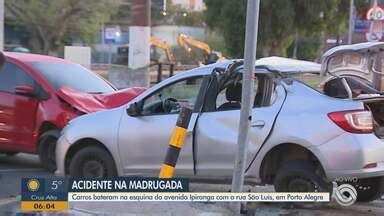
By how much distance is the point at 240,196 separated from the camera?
600 cm

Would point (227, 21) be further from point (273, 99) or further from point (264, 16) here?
point (273, 99)

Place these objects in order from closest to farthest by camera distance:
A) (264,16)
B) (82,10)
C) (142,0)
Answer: (142,0)
(264,16)
(82,10)

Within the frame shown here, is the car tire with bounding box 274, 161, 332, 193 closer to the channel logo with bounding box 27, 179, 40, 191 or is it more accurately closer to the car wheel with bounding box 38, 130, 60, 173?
the channel logo with bounding box 27, 179, 40, 191

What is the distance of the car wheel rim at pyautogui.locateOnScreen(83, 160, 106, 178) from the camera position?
26.3 ft

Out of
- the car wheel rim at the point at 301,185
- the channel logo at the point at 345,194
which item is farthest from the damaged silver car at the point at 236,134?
the channel logo at the point at 345,194

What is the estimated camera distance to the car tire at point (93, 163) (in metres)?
7.94

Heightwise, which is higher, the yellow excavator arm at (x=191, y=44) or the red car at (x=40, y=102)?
the red car at (x=40, y=102)

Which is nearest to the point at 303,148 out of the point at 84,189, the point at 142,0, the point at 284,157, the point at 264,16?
the point at 284,157

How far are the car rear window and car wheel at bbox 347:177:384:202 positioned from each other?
4785mm

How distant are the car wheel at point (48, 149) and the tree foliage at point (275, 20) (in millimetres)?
24312

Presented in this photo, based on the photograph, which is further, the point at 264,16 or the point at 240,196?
the point at 264,16

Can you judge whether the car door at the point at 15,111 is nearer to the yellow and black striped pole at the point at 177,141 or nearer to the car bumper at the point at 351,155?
the yellow and black striped pole at the point at 177,141

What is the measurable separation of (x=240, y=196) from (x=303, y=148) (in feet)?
3.75
